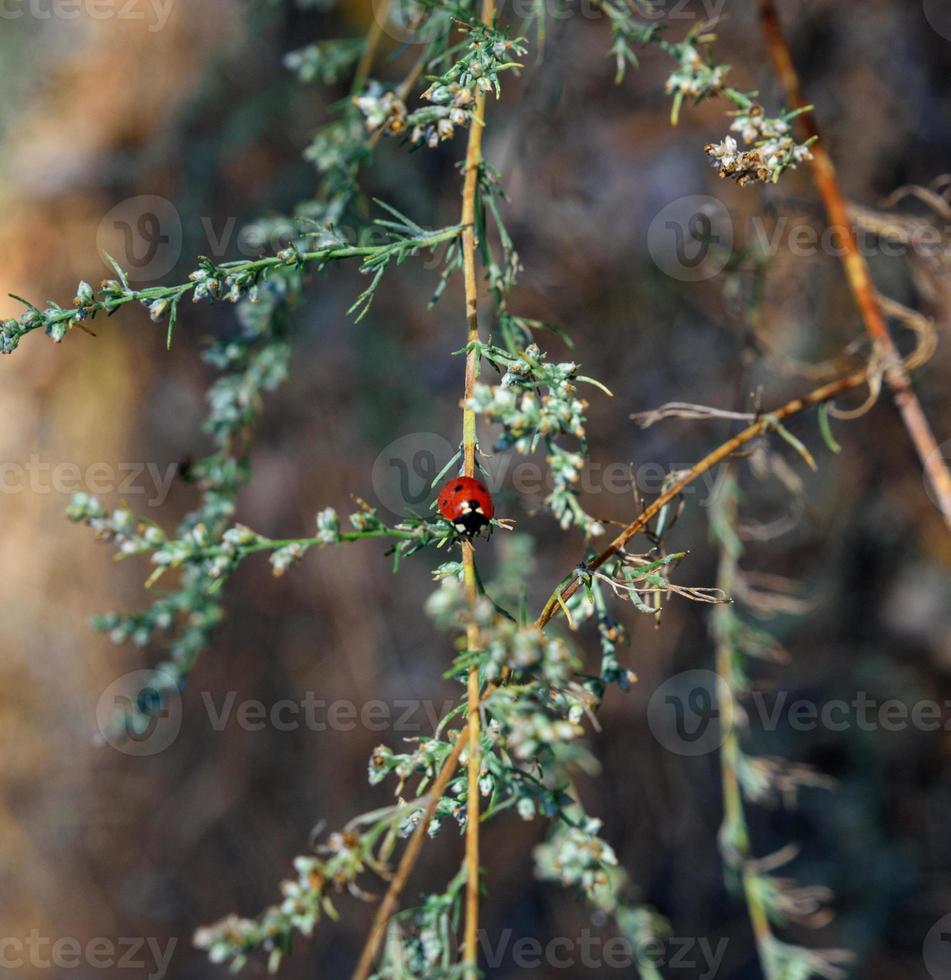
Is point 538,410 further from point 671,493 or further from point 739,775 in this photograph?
point 739,775

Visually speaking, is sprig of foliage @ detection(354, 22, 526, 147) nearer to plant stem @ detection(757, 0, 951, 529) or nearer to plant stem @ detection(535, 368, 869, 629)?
plant stem @ detection(535, 368, 869, 629)

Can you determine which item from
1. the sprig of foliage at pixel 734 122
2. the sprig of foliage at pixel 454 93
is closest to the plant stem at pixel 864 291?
the sprig of foliage at pixel 734 122

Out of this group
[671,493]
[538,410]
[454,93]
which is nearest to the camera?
[538,410]

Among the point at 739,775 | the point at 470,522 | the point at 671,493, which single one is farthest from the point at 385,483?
the point at 470,522

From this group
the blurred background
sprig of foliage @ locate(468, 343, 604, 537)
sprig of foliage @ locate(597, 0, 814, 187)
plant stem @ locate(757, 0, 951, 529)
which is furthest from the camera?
the blurred background

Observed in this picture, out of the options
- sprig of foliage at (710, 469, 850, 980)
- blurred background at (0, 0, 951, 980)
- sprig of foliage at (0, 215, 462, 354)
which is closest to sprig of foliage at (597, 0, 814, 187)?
sprig of foliage at (0, 215, 462, 354)

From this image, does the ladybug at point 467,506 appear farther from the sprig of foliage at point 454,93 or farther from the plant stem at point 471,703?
the sprig of foliage at point 454,93

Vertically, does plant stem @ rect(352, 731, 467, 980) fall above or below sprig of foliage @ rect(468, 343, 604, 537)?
below
